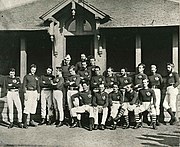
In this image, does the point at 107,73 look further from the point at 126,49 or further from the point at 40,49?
the point at 40,49

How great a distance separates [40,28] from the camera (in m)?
10.8

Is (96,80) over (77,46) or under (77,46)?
under

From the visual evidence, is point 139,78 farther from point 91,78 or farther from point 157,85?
point 91,78

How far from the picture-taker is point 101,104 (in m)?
9.12

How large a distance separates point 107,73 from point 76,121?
1508 millimetres

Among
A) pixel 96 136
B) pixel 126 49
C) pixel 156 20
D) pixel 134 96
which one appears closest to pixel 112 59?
pixel 126 49

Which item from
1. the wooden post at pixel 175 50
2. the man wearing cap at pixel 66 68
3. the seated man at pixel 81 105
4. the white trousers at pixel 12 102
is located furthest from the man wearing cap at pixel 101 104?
the wooden post at pixel 175 50

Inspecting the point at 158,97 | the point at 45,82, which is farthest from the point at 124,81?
the point at 45,82

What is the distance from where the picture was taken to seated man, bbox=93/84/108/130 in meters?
9.06

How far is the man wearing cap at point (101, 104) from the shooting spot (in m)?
9.06

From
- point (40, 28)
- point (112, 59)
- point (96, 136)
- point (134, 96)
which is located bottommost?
point (96, 136)

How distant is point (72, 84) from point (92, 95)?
1.94ft

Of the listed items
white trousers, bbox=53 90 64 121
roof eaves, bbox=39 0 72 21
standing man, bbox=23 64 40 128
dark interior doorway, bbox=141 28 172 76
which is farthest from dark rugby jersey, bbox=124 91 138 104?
roof eaves, bbox=39 0 72 21

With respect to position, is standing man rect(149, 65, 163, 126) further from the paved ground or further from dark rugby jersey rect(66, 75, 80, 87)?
dark rugby jersey rect(66, 75, 80, 87)
